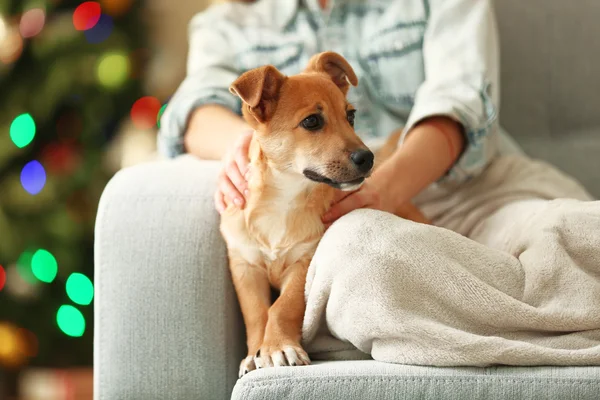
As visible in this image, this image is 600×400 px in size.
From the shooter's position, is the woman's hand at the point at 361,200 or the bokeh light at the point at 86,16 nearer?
the woman's hand at the point at 361,200

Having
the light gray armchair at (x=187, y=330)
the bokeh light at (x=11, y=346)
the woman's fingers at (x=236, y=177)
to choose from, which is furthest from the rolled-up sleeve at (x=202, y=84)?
the bokeh light at (x=11, y=346)

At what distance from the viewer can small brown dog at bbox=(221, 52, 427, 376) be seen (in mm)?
1117

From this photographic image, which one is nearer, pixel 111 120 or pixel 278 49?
pixel 278 49

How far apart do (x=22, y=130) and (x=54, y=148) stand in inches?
4.1

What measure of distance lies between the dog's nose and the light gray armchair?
252mm

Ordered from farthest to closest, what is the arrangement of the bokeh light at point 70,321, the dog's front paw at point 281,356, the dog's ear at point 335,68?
the bokeh light at point 70,321
the dog's ear at point 335,68
the dog's front paw at point 281,356

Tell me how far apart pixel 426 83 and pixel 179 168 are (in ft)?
1.73

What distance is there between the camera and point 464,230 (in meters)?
1.38

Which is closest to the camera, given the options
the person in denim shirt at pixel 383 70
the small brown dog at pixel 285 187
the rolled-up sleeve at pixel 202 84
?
the small brown dog at pixel 285 187

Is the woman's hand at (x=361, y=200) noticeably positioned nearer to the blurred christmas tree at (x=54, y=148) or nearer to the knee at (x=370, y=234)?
the knee at (x=370, y=234)

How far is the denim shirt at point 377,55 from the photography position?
4.66 feet

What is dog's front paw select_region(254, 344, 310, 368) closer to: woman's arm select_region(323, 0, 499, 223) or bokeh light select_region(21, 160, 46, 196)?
woman's arm select_region(323, 0, 499, 223)

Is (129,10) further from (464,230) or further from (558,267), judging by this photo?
(558,267)

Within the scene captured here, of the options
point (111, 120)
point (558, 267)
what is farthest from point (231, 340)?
point (111, 120)
